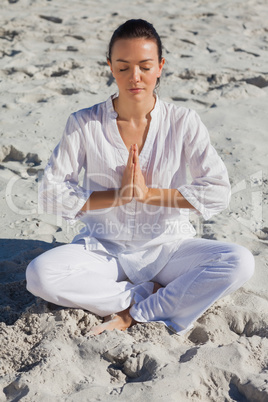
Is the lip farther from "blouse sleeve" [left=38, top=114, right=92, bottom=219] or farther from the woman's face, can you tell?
"blouse sleeve" [left=38, top=114, right=92, bottom=219]

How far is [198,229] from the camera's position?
10.6ft

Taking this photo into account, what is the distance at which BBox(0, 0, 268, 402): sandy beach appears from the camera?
2072mm

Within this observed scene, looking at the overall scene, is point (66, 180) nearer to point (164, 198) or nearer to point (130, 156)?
point (130, 156)

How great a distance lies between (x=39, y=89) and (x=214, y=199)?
2706 mm

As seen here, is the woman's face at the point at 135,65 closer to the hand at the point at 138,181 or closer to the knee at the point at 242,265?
the hand at the point at 138,181

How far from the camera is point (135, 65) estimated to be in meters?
2.42

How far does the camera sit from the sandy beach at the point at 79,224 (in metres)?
2.07

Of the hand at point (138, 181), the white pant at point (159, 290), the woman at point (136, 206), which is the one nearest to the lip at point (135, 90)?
the woman at point (136, 206)

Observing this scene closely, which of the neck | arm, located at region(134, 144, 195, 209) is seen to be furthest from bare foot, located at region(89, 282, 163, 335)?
the neck

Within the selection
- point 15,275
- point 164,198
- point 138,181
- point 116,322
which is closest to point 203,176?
point 164,198

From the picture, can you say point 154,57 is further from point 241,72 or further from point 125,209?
point 241,72

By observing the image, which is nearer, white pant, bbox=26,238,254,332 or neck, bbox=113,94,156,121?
white pant, bbox=26,238,254,332

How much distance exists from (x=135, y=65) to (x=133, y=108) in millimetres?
202

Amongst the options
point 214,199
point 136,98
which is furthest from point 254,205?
point 136,98
